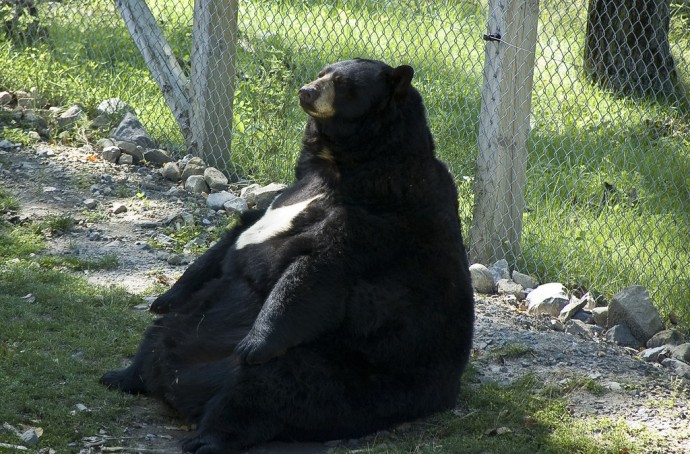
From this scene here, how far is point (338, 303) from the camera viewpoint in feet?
14.4

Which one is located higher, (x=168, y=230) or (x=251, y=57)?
(x=251, y=57)

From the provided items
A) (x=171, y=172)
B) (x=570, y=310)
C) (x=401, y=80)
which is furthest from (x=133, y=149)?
(x=401, y=80)

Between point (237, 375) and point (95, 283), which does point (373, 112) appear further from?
point (95, 283)

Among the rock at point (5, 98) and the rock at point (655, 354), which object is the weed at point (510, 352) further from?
the rock at point (5, 98)

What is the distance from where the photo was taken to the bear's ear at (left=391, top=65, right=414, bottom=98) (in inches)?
182

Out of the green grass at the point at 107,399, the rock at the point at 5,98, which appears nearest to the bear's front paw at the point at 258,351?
the green grass at the point at 107,399

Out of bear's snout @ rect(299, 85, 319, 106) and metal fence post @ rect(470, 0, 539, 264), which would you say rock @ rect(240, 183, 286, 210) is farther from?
bear's snout @ rect(299, 85, 319, 106)

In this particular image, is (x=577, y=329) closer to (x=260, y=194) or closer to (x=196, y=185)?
(x=260, y=194)

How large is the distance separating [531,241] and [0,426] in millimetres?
4280

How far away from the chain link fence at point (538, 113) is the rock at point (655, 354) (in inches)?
19.6

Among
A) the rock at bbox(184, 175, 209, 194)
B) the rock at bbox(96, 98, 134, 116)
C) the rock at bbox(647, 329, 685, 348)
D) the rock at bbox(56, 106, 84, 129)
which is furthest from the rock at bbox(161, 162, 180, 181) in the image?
the rock at bbox(647, 329, 685, 348)

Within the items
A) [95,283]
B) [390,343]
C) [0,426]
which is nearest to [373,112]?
[390,343]

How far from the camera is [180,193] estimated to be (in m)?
8.19

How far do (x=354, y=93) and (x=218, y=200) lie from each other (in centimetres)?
351
